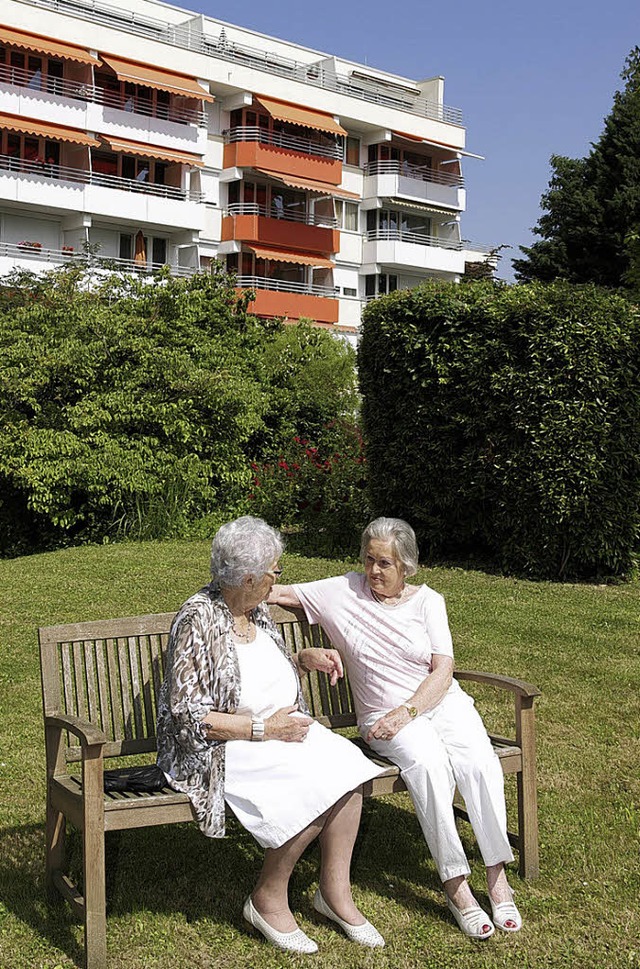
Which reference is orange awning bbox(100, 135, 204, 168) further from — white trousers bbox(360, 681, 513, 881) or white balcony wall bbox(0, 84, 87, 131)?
white trousers bbox(360, 681, 513, 881)

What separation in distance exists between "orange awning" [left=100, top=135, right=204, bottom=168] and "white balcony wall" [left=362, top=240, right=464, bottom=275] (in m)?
9.33

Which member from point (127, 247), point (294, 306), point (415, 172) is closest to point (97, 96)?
point (127, 247)

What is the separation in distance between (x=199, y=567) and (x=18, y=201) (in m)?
26.6

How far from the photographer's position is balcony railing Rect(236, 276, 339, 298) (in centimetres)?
4222

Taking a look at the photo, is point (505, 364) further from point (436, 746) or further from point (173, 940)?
point (173, 940)

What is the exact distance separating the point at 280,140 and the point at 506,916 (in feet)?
136

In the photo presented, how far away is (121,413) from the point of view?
15414 millimetres

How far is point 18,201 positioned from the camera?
3584cm

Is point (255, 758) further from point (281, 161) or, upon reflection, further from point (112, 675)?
point (281, 161)

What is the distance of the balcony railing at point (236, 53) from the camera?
3972cm

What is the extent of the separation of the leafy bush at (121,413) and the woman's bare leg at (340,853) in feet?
36.2

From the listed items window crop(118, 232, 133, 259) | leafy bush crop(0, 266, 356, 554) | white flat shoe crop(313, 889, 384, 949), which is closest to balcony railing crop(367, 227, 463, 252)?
window crop(118, 232, 133, 259)

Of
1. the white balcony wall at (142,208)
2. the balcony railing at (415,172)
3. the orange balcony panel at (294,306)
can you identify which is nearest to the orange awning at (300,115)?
the balcony railing at (415,172)

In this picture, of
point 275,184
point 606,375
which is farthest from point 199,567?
point 275,184
